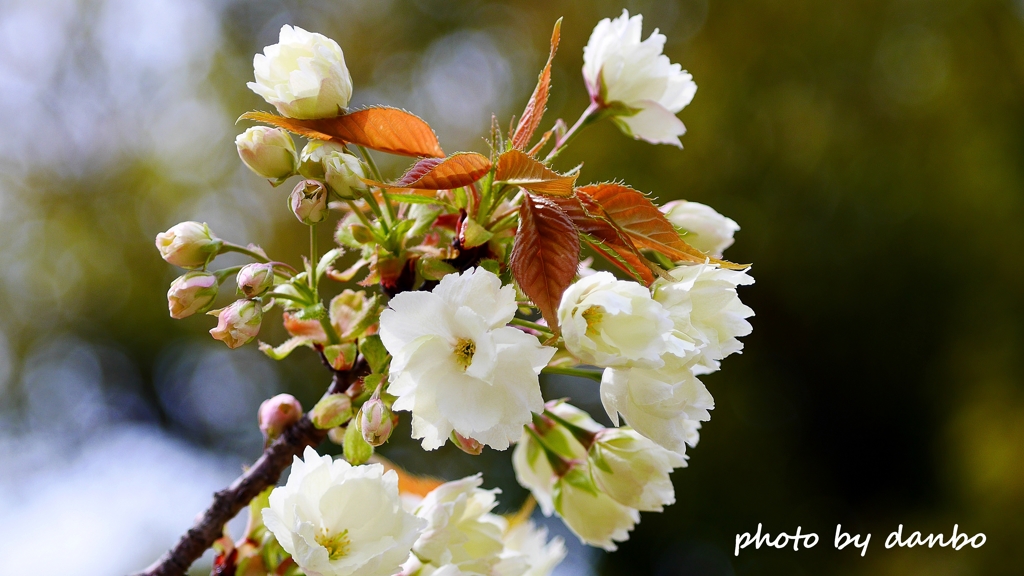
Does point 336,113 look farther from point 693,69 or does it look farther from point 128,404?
point 128,404

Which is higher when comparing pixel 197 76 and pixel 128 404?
pixel 197 76

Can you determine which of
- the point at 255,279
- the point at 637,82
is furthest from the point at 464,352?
the point at 637,82

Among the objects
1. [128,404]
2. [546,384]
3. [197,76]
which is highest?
[197,76]

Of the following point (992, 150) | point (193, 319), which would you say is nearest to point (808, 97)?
point (992, 150)

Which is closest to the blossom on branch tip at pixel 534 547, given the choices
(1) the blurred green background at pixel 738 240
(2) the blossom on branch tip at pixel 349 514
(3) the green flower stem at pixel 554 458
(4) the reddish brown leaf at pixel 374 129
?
(3) the green flower stem at pixel 554 458

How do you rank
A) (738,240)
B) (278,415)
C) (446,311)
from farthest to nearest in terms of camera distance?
(738,240)
(278,415)
(446,311)

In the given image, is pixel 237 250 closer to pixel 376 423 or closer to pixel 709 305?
pixel 376 423
